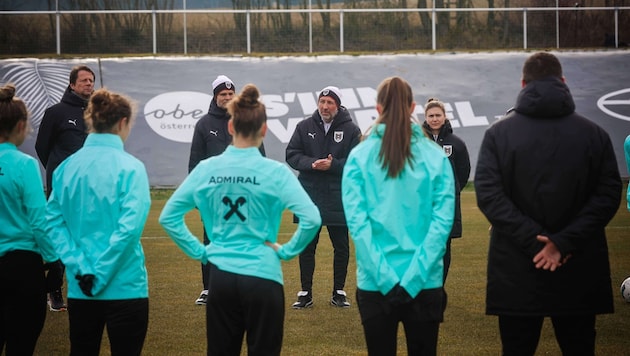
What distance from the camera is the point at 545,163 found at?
4734 mm

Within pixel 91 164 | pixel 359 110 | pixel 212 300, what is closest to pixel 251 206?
pixel 212 300

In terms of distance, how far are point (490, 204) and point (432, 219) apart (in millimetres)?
367

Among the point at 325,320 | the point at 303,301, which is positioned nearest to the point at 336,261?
the point at 303,301

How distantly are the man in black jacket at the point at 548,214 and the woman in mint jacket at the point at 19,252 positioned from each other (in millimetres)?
2686

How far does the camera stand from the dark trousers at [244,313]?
4.55 m

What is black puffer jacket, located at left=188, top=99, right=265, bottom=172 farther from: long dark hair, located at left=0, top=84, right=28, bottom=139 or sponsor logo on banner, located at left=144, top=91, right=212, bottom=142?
sponsor logo on banner, located at left=144, top=91, right=212, bottom=142

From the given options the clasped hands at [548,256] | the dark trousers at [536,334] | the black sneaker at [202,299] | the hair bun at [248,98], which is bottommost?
the black sneaker at [202,299]

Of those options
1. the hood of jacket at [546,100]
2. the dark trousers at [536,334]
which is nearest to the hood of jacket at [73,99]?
the hood of jacket at [546,100]

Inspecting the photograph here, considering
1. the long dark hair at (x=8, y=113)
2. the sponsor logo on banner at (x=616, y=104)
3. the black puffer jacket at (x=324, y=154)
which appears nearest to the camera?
the long dark hair at (x=8, y=113)

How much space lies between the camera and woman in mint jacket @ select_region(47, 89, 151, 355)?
4.74 m

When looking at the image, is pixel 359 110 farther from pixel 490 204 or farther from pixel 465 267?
pixel 490 204

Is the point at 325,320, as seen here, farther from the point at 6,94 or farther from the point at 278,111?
the point at 278,111

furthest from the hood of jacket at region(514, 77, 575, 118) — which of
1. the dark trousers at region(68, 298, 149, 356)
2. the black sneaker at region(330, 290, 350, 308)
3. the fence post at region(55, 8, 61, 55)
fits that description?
the fence post at region(55, 8, 61, 55)

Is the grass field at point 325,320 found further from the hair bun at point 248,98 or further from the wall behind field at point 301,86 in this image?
the wall behind field at point 301,86
